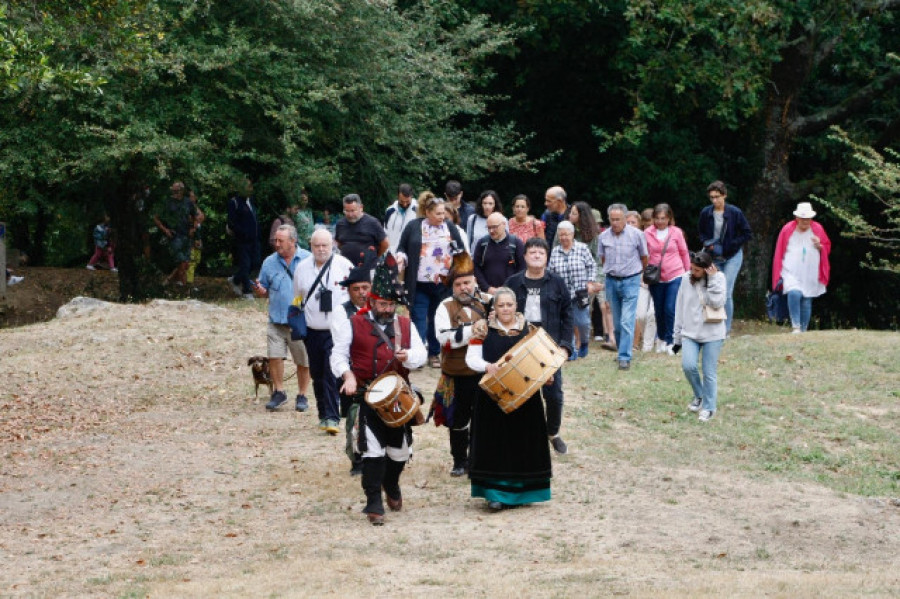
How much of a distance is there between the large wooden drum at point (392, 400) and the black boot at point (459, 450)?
53.8 inches

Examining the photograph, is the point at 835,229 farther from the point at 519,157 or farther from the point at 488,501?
the point at 488,501

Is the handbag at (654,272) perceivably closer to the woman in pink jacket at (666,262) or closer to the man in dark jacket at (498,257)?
the woman in pink jacket at (666,262)

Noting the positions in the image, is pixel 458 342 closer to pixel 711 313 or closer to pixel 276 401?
pixel 711 313

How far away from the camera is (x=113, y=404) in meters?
14.6

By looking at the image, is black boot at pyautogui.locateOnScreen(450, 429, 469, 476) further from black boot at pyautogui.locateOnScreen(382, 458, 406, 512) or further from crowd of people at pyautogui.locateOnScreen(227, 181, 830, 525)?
black boot at pyautogui.locateOnScreen(382, 458, 406, 512)

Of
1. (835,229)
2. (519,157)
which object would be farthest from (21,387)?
(835,229)

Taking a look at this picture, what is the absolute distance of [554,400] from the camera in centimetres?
1098

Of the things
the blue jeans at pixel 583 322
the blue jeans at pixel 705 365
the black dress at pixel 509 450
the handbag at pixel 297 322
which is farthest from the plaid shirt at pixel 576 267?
the black dress at pixel 509 450

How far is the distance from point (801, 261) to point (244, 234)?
31.8ft

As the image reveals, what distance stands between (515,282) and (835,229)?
18284 millimetres

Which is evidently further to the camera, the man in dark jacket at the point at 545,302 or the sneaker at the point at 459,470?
the man in dark jacket at the point at 545,302

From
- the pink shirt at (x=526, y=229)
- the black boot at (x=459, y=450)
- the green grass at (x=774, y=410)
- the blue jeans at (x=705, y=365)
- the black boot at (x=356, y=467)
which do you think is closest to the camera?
the black boot at (x=459, y=450)

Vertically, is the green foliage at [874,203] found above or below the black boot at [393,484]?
above

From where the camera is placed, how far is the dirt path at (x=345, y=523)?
25.9 feet
